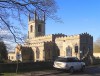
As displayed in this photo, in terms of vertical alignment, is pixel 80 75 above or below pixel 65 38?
below

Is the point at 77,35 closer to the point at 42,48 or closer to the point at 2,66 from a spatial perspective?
the point at 42,48

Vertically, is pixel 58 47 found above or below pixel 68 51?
above

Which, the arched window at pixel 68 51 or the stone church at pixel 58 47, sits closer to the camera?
the stone church at pixel 58 47

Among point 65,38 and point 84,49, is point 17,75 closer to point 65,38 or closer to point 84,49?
point 84,49

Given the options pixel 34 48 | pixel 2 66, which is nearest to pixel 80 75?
pixel 2 66

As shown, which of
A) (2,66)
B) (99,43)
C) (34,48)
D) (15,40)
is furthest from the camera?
(99,43)

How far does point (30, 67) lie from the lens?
33.8m

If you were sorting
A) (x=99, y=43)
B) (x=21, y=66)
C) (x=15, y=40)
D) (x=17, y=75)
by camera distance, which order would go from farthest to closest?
(x=99, y=43) → (x=21, y=66) → (x=17, y=75) → (x=15, y=40)

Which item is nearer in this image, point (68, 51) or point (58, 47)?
point (68, 51)

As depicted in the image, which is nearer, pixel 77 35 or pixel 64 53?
pixel 77 35

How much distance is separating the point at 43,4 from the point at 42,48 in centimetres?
6283

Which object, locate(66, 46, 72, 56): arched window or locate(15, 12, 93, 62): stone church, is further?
locate(66, 46, 72, 56): arched window

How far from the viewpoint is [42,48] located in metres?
83.8

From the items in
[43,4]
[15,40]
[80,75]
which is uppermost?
[43,4]
